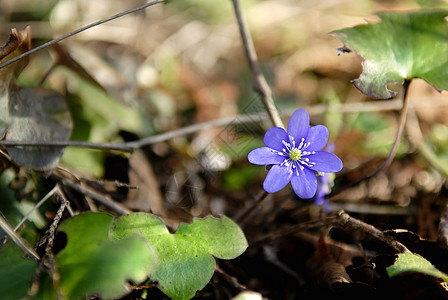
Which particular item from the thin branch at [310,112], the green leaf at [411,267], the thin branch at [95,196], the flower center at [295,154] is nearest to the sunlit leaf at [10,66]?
the thin branch at [95,196]

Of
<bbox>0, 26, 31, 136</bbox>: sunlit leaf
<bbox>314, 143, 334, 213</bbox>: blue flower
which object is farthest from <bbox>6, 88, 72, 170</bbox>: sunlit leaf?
<bbox>314, 143, 334, 213</bbox>: blue flower

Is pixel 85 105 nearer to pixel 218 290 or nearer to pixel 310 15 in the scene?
pixel 218 290

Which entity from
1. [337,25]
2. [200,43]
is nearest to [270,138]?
[200,43]

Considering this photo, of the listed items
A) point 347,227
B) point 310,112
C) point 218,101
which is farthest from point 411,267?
point 218,101

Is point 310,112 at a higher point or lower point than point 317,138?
A: lower

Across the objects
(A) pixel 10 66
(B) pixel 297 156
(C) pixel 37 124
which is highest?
(A) pixel 10 66

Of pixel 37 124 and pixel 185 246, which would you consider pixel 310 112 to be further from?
pixel 37 124

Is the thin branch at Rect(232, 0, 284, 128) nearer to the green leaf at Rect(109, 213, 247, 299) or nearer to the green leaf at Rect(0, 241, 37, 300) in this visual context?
the green leaf at Rect(109, 213, 247, 299)
